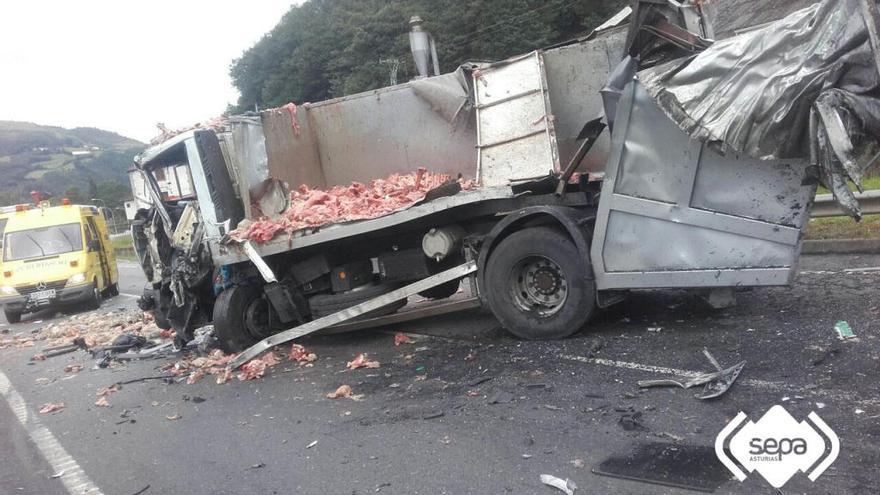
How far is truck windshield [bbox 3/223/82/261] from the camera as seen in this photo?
47.2ft

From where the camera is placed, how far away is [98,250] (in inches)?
605

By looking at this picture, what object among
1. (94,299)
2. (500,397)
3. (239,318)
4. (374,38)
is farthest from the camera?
(374,38)

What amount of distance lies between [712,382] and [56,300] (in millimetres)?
13748

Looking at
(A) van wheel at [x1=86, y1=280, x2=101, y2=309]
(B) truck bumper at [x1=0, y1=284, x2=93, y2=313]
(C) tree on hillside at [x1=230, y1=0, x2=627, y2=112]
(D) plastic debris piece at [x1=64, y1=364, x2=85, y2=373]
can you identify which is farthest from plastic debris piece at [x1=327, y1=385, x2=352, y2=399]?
(C) tree on hillside at [x1=230, y1=0, x2=627, y2=112]

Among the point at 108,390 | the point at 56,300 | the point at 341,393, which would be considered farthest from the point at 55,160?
the point at 341,393

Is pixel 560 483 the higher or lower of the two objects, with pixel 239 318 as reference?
lower

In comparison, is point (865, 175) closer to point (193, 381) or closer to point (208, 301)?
point (193, 381)

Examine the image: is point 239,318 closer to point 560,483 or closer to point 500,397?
point 500,397

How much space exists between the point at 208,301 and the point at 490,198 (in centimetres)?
374

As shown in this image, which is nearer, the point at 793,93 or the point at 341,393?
the point at 793,93

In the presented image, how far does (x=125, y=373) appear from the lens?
7.39 meters

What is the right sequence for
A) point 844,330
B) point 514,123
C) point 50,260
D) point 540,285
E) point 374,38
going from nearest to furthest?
point 844,330 < point 540,285 < point 514,123 < point 50,260 < point 374,38

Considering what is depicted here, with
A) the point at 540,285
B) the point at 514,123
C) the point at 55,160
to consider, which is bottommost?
the point at 540,285

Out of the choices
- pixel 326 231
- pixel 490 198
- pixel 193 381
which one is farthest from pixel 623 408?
pixel 193 381
